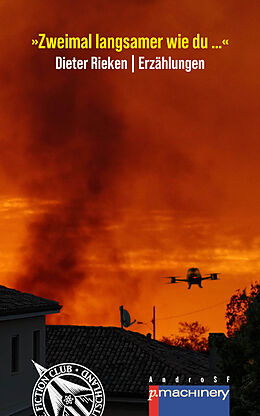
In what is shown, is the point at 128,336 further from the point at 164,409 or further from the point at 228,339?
the point at 228,339

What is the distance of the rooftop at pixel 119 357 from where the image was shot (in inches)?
2063

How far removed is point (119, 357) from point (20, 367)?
19897 millimetres

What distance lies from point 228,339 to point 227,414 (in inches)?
103

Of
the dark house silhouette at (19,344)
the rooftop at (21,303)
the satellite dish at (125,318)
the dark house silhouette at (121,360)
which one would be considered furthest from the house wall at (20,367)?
the satellite dish at (125,318)

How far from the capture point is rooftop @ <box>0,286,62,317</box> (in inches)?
1364

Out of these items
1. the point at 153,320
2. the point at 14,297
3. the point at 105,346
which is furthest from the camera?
the point at 153,320

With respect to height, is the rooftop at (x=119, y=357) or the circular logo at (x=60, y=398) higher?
the rooftop at (x=119, y=357)

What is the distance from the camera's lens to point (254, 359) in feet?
92.1

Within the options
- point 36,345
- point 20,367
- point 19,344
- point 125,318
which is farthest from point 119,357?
point 19,344

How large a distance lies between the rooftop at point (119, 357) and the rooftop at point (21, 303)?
13028 mm

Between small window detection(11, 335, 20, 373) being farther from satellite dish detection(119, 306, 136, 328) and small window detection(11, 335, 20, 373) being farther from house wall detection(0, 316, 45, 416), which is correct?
satellite dish detection(119, 306, 136, 328)

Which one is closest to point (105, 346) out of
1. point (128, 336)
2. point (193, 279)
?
point (128, 336)

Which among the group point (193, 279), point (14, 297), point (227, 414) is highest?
point (193, 279)

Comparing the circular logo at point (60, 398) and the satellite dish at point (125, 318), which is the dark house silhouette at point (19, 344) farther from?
the satellite dish at point (125, 318)
